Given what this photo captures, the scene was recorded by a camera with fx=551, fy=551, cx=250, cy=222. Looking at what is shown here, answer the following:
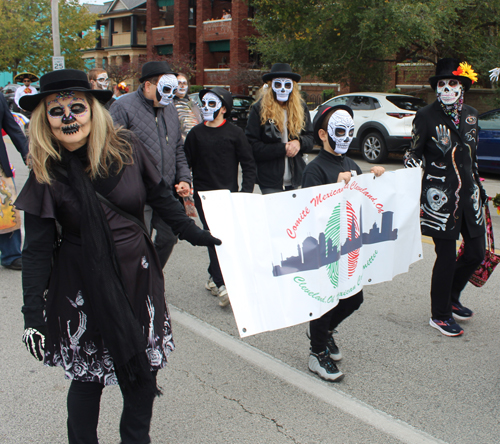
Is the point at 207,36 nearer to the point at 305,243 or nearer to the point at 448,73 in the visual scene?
the point at 448,73

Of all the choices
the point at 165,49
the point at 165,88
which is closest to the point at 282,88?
the point at 165,88

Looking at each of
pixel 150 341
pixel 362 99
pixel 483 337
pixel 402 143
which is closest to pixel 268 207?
pixel 150 341

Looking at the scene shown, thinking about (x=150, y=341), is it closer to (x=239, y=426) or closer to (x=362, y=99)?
(x=239, y=426)

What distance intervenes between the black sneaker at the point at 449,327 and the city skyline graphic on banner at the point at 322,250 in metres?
1.02

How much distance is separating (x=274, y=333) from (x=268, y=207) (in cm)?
158

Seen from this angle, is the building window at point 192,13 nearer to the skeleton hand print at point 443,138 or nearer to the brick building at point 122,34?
the brick building at point 122,34

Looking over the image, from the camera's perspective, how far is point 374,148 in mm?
13898

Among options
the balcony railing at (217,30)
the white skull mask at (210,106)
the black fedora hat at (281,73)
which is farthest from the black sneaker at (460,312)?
the balcony railing at (217,30)

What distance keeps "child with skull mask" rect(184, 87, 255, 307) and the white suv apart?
9262mm

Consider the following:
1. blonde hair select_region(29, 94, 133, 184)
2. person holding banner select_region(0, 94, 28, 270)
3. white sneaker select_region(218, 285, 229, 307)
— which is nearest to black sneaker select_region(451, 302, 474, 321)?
white sneaker select_region(218, 285, 229, 307)

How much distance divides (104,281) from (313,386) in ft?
5.56

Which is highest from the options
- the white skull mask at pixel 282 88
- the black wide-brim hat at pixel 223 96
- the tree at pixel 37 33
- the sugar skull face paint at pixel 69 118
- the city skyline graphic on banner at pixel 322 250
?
the tree at pixel 37 33

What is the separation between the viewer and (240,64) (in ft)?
100.0

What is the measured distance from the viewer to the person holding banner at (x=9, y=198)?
213 inches
